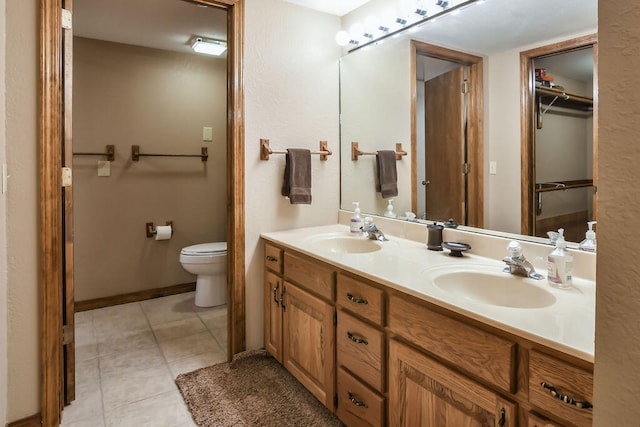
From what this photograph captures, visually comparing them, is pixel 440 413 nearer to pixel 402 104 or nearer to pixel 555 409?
pixel 555 409

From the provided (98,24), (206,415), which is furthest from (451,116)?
(98,24)

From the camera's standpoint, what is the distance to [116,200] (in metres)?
3.21

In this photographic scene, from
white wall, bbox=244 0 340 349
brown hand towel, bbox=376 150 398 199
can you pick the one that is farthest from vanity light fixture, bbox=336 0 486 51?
brown hand towel, bbox=376 150 398 199

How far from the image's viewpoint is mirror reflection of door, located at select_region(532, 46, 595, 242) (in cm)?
133

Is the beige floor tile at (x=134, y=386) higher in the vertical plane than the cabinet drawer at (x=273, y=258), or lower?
lower

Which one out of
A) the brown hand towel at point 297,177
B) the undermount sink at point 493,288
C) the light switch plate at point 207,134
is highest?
the light switch plate at point 207,134

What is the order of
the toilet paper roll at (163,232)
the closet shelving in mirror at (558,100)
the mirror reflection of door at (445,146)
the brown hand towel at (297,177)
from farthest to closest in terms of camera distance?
1. the toilet paper roll at (163,232)
2. the brown hand towel at (297,177)
3. the mirror reflection of door at (445,146)
4. the closet shelving in mirror at (558,100)

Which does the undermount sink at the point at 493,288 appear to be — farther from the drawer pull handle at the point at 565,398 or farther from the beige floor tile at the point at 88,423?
the beige floor tile at the point at 88,423

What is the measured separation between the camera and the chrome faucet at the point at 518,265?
1.30m

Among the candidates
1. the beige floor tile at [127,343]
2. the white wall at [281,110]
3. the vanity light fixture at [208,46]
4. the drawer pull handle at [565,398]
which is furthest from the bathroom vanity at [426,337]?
the vanity light fixture at [208,46]

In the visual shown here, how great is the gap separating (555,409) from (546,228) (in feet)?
2.65

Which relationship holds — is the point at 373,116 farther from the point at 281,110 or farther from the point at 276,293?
the point at 276,293

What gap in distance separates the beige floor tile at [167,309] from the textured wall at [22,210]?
1.20 metres

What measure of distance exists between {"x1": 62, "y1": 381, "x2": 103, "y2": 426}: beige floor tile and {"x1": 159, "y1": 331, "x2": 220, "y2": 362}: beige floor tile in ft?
1.37
